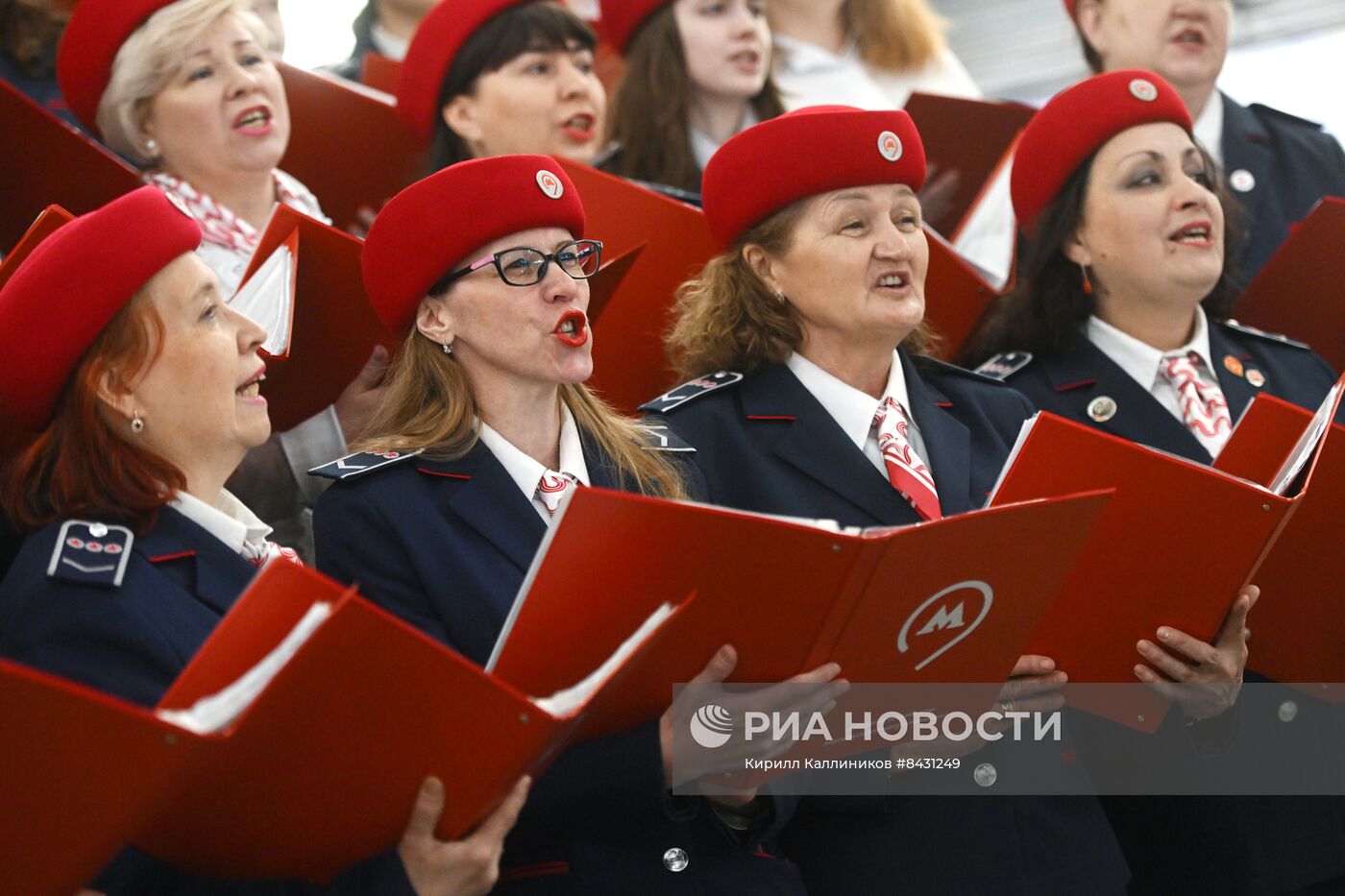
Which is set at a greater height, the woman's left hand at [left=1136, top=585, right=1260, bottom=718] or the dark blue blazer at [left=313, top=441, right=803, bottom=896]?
the woman's left hand at [left=1136, top=585, right=1260, bottom=718]

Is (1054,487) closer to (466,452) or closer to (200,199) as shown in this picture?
(466,452)

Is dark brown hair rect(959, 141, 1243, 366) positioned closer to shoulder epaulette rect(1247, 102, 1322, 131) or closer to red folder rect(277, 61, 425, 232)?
shoulder epaulette rect(1247, 102, 1322, 131)

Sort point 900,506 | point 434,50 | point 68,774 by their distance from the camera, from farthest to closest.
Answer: point 434,50 → point 900,506 → point 68,774

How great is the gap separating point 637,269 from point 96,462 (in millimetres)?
1534

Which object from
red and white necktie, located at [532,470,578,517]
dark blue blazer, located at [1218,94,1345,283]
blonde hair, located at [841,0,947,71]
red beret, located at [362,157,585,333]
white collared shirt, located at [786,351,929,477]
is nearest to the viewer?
red and white necktie, located at [532,470,578,517]

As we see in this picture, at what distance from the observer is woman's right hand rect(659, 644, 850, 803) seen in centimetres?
238

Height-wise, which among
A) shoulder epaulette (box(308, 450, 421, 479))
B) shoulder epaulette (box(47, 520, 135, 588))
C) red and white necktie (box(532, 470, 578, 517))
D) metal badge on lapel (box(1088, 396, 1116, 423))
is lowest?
shoulder epaulette (box(47, 520, 135, 588))

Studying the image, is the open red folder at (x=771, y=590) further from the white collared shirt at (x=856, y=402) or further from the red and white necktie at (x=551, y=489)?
the white collared shirt at (x=856, y=402)

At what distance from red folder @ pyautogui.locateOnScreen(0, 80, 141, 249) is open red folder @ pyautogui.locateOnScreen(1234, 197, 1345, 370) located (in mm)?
2762

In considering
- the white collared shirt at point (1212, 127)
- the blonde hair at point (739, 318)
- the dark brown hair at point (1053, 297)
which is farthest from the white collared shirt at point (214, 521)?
the white collared shirt at point (1212, 127)

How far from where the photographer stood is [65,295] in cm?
258

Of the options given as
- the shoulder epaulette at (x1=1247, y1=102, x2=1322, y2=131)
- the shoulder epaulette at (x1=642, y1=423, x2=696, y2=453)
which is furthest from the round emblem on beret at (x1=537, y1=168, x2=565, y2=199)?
the shoulder epaulette at (x1=1247, y1=102, x2=1322, y2=131)

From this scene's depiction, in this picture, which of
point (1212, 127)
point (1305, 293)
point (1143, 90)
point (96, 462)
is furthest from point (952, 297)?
point (96, 462)

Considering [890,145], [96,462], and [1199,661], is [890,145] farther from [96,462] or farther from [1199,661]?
[96,462]
